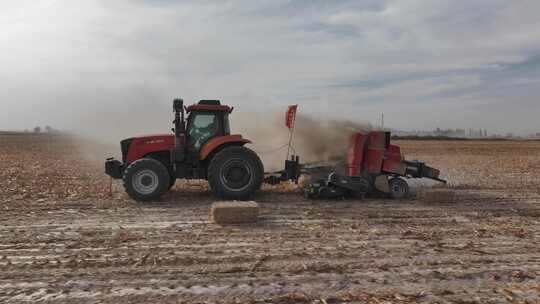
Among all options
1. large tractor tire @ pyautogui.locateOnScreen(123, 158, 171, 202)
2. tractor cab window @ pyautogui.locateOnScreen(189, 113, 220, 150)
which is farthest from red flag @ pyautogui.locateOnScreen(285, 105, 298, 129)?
large tractor tire @ pyautogui.locateOnScreen(123, 158, 171, 202)

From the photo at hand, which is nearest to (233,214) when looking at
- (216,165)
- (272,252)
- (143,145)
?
(272,252)

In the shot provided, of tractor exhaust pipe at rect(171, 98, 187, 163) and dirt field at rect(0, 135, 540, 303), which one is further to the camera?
tractor exhaust pipe at rect(171, 98, 187, 163)

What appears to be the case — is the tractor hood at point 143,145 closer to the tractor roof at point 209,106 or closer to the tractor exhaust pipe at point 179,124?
the tractor exhaust pipe at point 179,124

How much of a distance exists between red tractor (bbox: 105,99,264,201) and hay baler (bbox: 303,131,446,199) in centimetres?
190

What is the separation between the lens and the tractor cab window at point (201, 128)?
11.0m

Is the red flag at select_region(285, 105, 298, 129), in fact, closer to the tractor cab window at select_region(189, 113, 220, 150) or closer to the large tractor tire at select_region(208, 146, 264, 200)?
the large tractor tire at select_region(208, 146, 264, 200)

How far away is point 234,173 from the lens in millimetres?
10703

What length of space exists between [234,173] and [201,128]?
148 centimetres

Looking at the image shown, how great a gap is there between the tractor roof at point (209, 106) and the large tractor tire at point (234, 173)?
3.53ft

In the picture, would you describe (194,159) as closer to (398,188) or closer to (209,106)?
(209,106)

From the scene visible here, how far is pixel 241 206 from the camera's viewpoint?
26.9 feet

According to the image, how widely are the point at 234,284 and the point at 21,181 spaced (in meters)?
11.5

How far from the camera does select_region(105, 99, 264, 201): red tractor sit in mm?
10383

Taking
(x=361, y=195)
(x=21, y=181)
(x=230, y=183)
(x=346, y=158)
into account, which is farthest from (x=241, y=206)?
(x=21, y=181)
